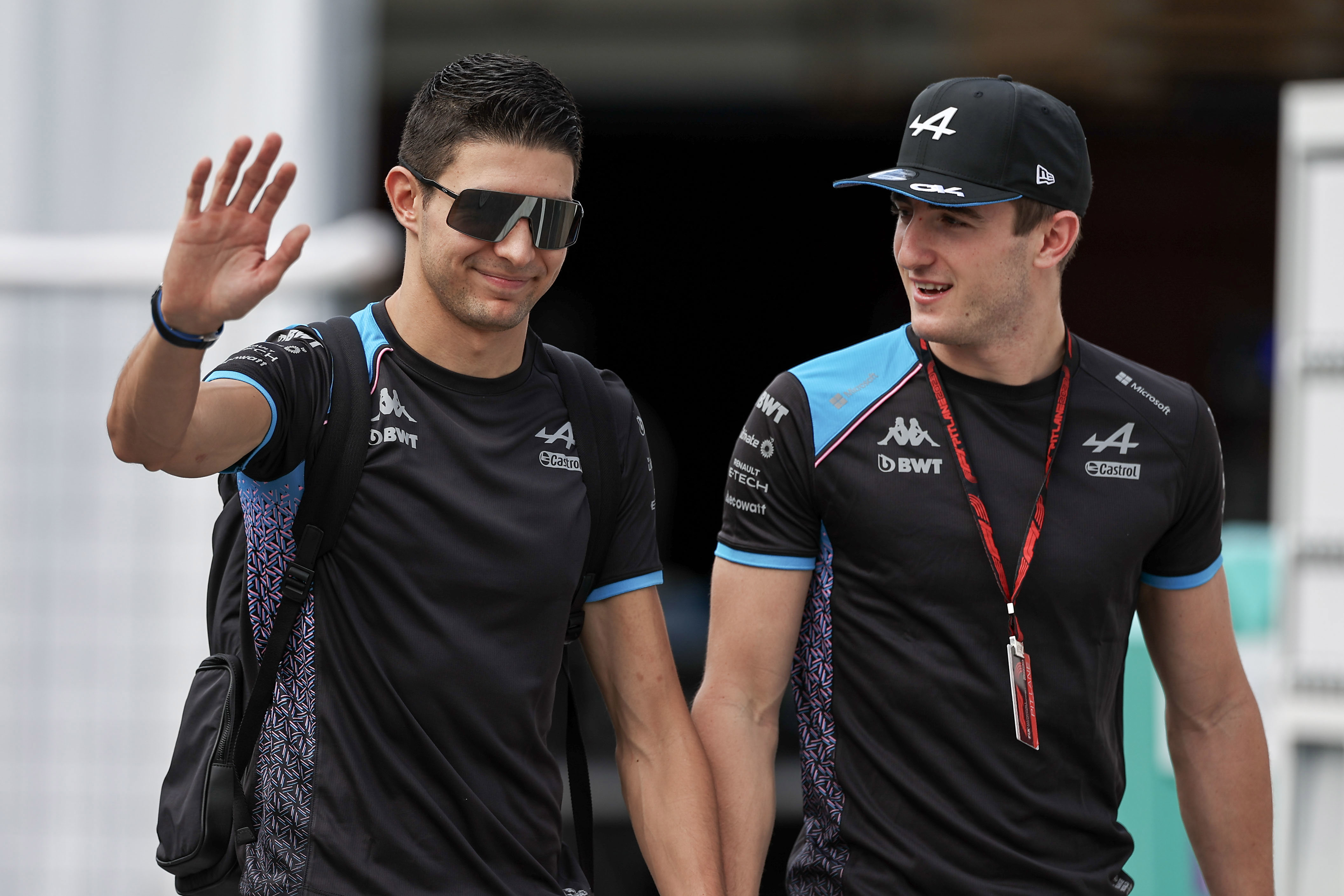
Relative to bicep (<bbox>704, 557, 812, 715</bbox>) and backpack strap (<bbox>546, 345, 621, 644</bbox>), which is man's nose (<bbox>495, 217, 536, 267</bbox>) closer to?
backpack strap (<bbox>546, 345, 621, 644</bbox>)

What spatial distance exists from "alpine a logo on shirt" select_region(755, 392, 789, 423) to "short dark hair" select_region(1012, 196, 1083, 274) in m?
0.53

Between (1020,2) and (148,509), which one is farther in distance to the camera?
(1020,2)

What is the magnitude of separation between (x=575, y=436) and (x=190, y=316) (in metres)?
0.77

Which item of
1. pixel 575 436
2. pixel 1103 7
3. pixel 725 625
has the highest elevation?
pixel 1103 7

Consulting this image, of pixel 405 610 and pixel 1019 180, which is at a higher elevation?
pixel 1019 180

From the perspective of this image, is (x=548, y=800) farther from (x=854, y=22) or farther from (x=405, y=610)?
(x=854, y=22)

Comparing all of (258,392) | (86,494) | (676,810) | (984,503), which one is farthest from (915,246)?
(86,494)

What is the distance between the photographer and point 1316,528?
14.8 feet

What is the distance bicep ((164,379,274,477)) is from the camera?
2.07 metres

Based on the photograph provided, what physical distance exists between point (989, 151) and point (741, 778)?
4.01ft

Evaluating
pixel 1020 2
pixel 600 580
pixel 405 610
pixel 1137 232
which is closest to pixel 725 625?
pixel 600 580

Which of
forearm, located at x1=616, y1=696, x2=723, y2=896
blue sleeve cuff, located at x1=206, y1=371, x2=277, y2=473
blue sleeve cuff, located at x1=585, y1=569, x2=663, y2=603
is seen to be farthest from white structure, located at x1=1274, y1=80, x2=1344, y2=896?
blue sleeve cuff, located at x1=206, y1=371, x2=277, y2=473

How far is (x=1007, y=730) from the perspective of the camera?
2.65m

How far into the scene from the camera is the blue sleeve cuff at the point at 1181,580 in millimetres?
2844
